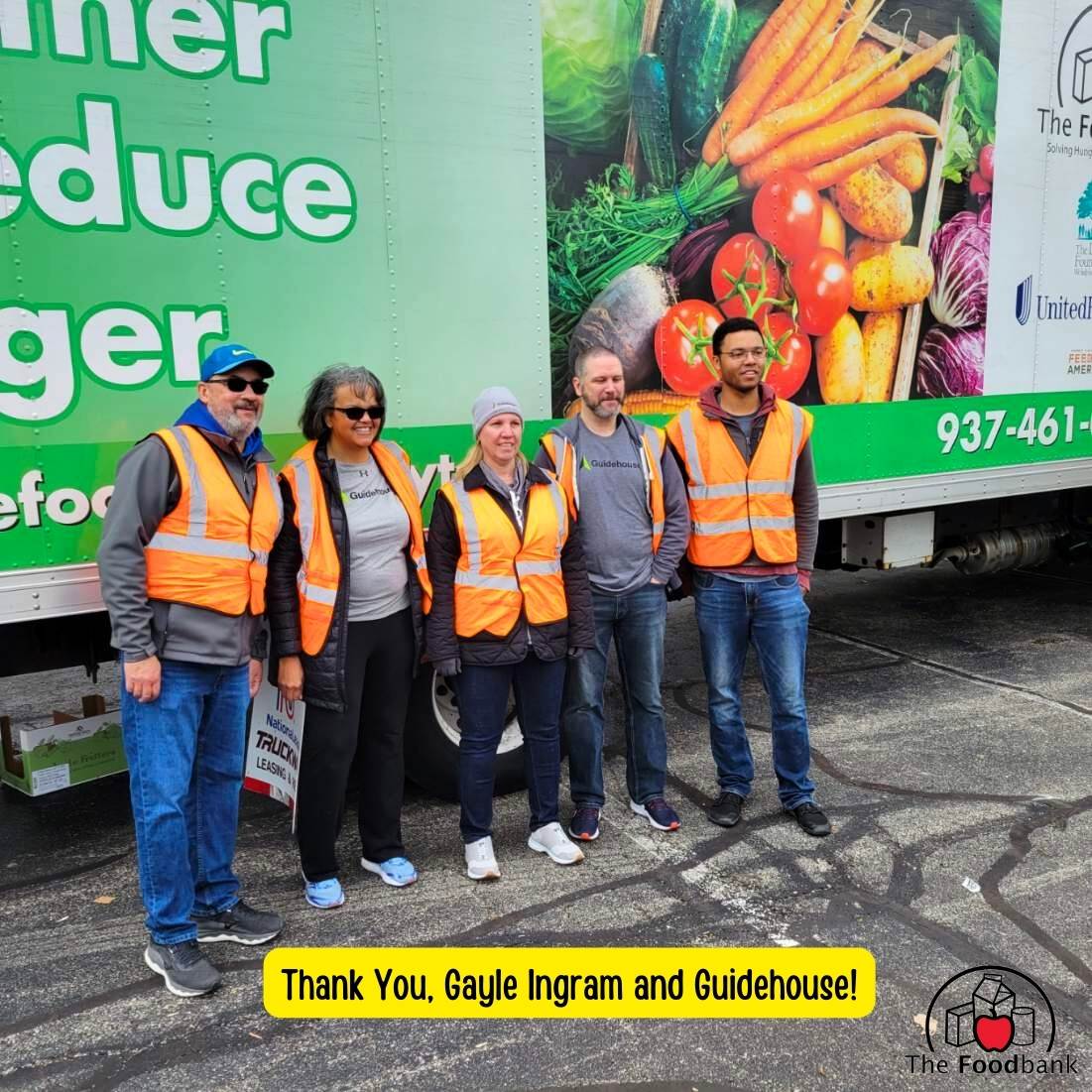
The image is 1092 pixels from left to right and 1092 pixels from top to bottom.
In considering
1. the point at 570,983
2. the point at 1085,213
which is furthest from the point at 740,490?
A: the point at 1085,213

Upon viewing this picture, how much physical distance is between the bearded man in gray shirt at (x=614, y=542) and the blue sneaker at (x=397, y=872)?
64cm

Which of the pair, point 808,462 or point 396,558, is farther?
point 808,462

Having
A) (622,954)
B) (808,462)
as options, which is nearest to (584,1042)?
(622,954)

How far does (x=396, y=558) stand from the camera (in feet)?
10.6

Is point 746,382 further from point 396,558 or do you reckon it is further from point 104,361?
point 104,361

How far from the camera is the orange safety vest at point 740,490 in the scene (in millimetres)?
3727

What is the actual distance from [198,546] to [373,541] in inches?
22.2

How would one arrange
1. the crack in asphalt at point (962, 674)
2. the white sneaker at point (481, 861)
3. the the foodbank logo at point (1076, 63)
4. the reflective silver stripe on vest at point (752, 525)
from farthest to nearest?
the crack in asphalt at point (962, 674) → the the foodbank logo at point (1076, 63) → the reflective silver stripe on vest at point (752, 525) → the white sneaker at point (481, 861)

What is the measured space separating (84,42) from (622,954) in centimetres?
306

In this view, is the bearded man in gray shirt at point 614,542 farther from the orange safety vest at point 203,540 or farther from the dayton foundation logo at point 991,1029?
the dayton foundation logo at point 991,1029

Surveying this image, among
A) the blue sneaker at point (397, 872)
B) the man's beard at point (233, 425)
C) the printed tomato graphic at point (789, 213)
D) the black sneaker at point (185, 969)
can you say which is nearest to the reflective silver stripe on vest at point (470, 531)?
the man's beard at point (233, 425)

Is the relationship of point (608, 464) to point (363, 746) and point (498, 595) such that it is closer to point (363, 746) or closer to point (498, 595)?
point (498, 595)

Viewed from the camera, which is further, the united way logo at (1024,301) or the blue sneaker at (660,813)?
the united way logo at (1024,301)

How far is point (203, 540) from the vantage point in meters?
2.78
